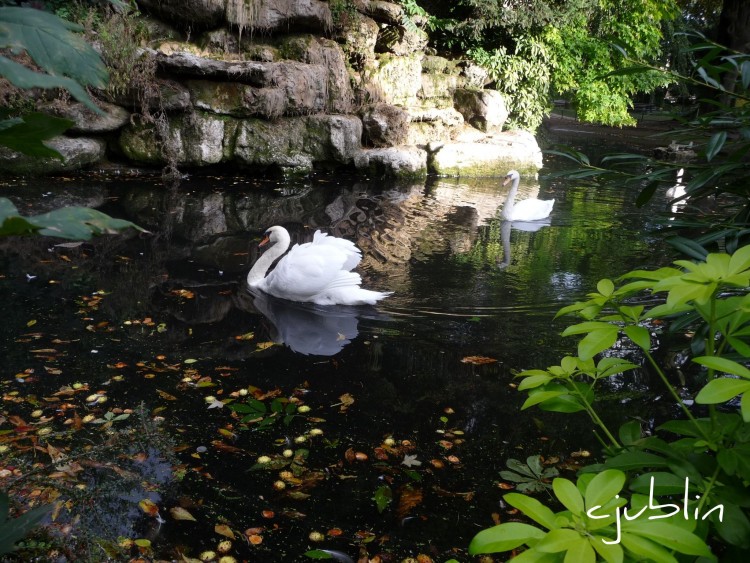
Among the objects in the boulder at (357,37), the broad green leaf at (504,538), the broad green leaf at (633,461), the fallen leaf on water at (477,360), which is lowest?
the fallen leaf on water at (477,360)

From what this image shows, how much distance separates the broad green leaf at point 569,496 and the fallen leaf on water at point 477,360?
3864 mm

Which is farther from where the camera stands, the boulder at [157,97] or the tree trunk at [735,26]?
the boulder at [157,97]

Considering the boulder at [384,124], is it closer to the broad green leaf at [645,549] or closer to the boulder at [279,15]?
the boulder at [279,15]

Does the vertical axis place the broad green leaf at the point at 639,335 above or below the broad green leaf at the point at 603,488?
above

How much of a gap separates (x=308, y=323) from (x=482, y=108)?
11.7m

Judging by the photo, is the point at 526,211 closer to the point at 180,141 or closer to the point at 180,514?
the point at 180,141

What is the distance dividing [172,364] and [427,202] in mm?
7253

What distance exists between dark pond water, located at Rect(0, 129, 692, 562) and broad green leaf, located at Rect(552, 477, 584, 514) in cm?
190

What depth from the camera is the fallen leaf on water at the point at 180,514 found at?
3.10m

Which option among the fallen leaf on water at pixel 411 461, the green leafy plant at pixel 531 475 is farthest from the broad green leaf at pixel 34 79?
the fallen leaf on water at pixel 411 461

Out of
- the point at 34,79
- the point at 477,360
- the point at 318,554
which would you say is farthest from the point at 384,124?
the point at 34,79

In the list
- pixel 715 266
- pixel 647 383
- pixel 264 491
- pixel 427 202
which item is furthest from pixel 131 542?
pixel 427 202

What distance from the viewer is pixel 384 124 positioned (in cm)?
1395

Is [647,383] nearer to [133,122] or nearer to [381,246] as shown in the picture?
[381,246]
